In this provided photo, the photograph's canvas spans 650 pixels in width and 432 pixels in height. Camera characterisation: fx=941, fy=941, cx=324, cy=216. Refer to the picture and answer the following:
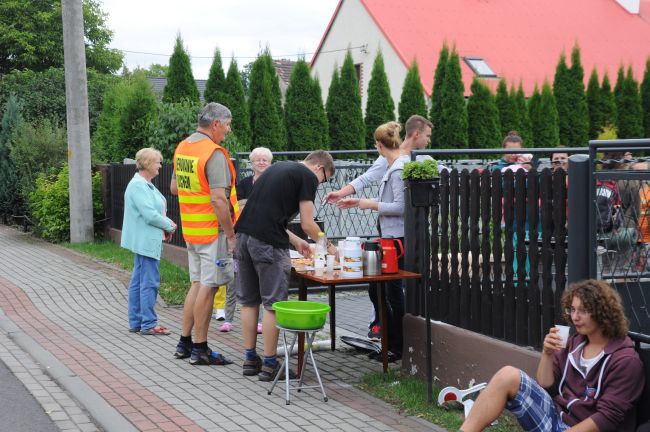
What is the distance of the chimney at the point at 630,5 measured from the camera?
50688mm

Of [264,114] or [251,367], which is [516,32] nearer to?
[264,114]

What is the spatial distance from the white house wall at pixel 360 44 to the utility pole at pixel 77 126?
22109 mm

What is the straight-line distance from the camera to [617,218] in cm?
527

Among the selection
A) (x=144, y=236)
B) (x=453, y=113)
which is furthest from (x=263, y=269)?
(x=453, y=113)

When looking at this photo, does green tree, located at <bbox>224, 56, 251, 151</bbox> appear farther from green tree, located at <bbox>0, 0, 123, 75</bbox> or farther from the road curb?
green tree, located at <bbox>0, 0, 123, 75</bbox>

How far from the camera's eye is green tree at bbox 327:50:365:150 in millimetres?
28094

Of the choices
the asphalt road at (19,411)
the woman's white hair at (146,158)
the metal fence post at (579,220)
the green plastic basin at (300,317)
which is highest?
the woman's white hair at (146,158)

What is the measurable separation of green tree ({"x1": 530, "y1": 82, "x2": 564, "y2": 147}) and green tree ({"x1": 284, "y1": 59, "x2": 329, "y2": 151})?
301 inches

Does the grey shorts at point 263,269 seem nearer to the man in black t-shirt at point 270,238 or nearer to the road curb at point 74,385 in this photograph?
the man in black t-shirt at point 270,238

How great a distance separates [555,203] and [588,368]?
126 centimetres

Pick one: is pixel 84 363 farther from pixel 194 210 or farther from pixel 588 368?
pixel 588 368

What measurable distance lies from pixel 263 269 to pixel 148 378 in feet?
4.35

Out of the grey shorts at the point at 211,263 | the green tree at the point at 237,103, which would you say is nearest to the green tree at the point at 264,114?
the green tree at the point at 237,103

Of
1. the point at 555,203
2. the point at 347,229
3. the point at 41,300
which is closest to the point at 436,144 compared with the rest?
the point at 347,229
